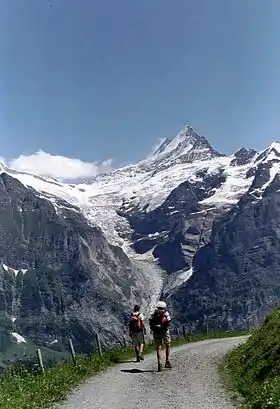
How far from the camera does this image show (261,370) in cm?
2559

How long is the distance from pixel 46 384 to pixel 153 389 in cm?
545

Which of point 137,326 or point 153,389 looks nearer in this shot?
point 153,389

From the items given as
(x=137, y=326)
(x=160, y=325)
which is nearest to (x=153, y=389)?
(x=160, y=325)

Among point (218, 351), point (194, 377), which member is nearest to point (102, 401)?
point (194, 377)

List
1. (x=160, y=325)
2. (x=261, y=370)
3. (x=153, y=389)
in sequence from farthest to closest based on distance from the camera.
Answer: (x=160, y=325), (x=153, y=389), (x=261, y=370)

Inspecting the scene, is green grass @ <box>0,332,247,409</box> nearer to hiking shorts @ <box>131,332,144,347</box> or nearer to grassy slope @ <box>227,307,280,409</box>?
hiking shorts @ <box>131,332,144,347</box>

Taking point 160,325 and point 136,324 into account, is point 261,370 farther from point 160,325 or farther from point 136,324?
point 136,324

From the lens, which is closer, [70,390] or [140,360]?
[70,390]

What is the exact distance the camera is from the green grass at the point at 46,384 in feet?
78.2

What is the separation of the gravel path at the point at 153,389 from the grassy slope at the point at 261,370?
38.2 inches

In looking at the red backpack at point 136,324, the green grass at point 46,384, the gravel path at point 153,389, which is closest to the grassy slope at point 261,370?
the gravel path at point 153,389

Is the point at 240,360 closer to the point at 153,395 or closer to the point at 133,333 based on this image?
the point at 133,333

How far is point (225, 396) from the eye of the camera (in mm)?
23750

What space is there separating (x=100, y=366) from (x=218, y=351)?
1100 cm
